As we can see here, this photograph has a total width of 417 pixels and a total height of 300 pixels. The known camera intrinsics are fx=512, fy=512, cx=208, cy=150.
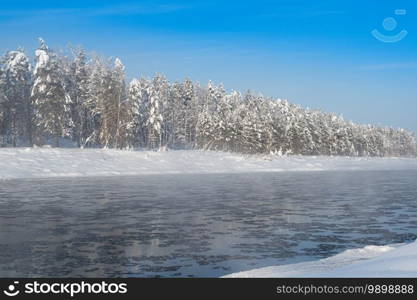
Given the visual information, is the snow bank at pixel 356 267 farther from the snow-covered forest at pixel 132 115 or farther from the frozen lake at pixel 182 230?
the snow-covered forest at pixel 132 115

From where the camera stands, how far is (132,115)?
3428 inches

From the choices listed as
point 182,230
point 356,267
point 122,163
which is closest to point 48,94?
point 122,163

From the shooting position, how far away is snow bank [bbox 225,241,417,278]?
9.73 meters

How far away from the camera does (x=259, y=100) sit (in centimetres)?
13825

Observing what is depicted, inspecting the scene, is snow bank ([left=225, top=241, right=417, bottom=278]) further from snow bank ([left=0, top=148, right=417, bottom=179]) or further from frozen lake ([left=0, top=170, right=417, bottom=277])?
snow bank ([left=0, top=148, right=417, bottom=179])

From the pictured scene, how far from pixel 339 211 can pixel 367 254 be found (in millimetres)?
12760

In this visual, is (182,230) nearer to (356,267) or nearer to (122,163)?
(356,267)

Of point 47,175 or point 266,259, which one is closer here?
point 266,259

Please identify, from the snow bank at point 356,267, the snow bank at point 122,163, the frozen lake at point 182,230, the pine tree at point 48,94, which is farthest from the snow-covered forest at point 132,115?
Answer: the snow bank at point 356,267

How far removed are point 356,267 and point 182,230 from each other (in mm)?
10263

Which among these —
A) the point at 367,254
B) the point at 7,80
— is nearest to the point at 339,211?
the point at 367,254

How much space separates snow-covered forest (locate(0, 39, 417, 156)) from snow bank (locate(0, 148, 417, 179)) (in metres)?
9.69

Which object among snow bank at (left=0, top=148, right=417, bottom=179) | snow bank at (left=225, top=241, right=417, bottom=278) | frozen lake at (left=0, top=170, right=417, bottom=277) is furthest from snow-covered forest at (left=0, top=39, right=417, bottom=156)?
snow bank at (left=225, top=241, right=417, bottom=278)

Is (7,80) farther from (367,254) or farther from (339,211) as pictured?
(367,254)
